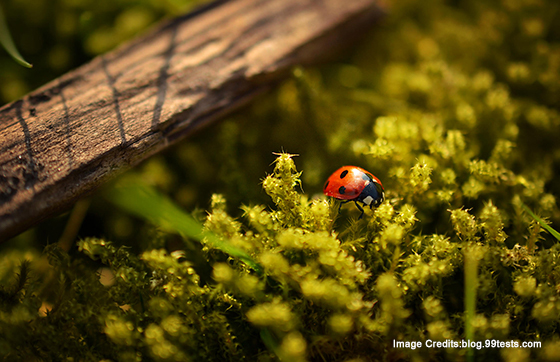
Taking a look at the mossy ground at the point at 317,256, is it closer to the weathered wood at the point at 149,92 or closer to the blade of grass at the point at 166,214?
the blade of grass at the point at 166,214

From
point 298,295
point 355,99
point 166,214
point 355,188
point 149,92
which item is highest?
point 355,99

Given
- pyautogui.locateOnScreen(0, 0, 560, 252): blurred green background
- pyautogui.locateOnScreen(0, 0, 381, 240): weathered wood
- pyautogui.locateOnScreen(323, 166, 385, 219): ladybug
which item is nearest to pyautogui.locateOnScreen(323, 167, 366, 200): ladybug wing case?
pyautogui.locateOnScreen(323, 166, 385, 219): ladybug

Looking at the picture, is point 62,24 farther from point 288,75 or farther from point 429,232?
point 429,232

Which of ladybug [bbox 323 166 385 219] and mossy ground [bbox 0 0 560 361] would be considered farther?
ladybug [bbox 323 166 385 219]

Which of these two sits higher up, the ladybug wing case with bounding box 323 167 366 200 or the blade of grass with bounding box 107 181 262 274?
the ladybug wing case with bounding box 323 167 366 200

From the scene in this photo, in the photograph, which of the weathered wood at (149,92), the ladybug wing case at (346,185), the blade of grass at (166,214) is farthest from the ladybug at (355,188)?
the weathered wood at (149,92)

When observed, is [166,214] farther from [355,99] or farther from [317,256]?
[355,99]

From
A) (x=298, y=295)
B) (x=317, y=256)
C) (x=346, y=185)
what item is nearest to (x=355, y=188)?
(x=346, y=185)

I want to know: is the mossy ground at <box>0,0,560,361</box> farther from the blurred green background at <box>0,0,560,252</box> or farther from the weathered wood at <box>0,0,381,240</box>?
the weathered wood at <box>0,0,381,240</box>
